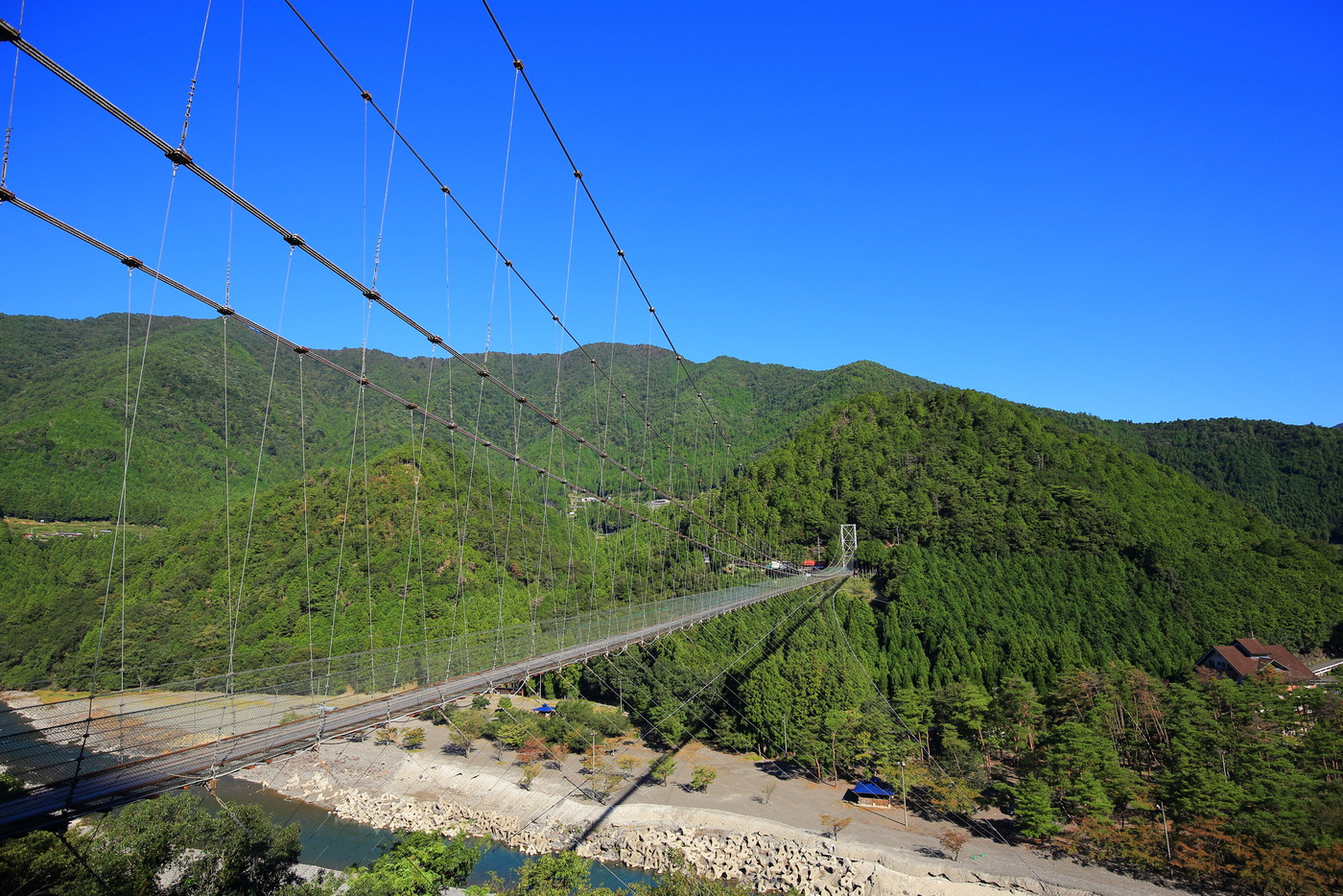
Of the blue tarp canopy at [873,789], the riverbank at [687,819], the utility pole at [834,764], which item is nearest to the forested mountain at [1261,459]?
the utility pole at [834,764]

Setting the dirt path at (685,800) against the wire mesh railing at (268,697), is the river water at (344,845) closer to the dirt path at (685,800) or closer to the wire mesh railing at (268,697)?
the dirt path at (685,800)

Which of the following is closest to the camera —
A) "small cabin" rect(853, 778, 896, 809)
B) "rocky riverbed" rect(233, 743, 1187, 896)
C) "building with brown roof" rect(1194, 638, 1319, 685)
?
"rocky riverbed" rect(233, 743, 1187, 896)

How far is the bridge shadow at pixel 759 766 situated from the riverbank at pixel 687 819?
73 millimetres

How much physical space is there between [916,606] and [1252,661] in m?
11.3

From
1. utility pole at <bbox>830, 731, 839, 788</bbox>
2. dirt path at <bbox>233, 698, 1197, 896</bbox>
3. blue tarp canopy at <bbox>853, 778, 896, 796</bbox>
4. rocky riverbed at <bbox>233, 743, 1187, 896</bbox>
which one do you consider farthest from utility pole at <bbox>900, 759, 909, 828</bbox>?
utility pole at <bbox>830, 731, 839, 788</bbox>

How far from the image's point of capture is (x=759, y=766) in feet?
68.5

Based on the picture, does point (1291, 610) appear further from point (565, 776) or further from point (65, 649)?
point (65, 649)

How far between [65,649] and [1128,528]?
41.6 metres

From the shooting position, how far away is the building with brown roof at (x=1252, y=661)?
23.2m

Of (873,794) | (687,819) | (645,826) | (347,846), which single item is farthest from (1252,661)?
(347,846)

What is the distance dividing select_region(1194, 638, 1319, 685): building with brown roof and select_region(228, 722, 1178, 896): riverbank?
46.7ft

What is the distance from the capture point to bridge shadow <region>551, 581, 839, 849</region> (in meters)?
17.4

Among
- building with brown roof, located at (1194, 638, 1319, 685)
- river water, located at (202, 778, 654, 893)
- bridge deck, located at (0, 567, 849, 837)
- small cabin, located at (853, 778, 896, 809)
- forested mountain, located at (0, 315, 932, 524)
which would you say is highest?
forested mountain, located at (0, 315, 932, 524)

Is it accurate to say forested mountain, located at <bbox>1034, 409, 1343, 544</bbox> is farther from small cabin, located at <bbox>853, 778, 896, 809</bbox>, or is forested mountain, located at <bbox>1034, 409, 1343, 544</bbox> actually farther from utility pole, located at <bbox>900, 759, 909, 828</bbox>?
small cabin, located at <bbox>853, 778, 896, 809</bbox>
